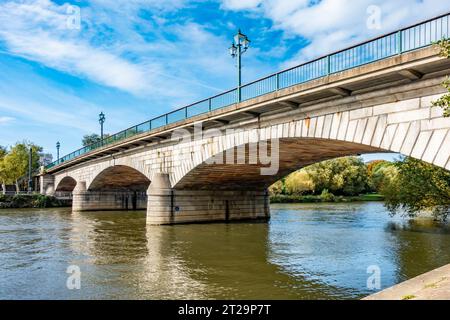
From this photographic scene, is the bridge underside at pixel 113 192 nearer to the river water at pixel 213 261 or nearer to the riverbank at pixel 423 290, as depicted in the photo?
the river water at pixel 213 261

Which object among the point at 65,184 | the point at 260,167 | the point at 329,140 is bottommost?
the point at 65,184

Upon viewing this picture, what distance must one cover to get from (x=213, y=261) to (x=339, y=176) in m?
56.4

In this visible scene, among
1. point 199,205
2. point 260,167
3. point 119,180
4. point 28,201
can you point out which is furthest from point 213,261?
point 28,201

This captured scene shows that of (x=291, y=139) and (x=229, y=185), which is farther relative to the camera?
(x=229, y=185)

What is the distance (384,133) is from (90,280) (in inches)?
401

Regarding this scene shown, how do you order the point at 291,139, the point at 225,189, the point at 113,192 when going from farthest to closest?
the point at 113,192 → the point at 225,189 → the point at 291,139

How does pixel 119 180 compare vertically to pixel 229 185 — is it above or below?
above

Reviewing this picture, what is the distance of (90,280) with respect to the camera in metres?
12.1

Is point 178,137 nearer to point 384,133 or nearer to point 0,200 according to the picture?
point 384,133

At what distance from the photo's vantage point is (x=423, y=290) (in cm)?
704

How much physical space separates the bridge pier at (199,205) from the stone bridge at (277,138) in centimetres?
7

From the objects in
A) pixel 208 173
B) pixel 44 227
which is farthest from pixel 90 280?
pixel 44 227

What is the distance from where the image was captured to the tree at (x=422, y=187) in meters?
23.1

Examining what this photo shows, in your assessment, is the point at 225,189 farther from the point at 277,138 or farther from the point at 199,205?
the point at 277,138
